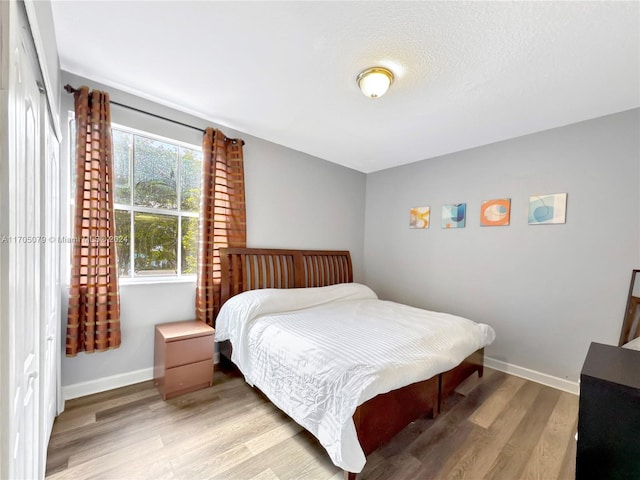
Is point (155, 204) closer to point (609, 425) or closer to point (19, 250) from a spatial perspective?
point (19, 250)

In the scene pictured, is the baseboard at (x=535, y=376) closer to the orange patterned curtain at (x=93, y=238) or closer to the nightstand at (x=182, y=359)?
the nightstand at (x=182, y=359)

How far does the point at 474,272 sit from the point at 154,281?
135 inches

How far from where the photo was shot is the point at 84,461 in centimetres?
157

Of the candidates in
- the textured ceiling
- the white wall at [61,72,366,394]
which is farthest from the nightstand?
the textured ceiling

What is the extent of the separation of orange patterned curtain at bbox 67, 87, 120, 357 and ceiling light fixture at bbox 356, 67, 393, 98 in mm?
2026

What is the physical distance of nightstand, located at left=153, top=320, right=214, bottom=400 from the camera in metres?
2.20

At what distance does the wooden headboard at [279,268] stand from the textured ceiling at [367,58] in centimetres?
146

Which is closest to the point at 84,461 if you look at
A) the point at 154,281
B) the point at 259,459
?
the point at 259,459

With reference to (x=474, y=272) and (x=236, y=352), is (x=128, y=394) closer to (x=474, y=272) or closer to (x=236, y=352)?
(x=236, y=352)

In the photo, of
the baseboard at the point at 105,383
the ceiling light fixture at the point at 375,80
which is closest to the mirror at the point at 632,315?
the ceiling light fixture at the point at 375,80

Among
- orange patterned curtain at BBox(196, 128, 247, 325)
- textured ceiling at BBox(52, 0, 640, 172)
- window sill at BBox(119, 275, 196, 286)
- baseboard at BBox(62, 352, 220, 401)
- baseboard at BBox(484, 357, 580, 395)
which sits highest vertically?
textured ceiling at BBox(52, 0, 640, 172)

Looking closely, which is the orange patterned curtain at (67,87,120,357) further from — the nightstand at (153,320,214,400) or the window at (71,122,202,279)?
the nightstand at (153,320,214,400)

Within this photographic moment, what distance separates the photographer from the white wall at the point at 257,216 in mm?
2289

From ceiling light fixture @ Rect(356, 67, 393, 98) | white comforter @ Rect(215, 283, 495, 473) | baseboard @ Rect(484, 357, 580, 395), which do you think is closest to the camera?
white comforter @ Rect(215, 283, 495, 473)
